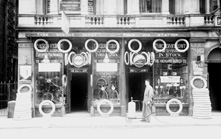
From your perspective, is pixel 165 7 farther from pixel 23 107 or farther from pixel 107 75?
pixel 23 107

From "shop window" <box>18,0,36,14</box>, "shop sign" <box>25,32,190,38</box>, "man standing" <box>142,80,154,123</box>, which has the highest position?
"shop window" <box>18,0,36,14</box>

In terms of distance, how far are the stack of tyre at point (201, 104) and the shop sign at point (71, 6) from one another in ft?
28.9

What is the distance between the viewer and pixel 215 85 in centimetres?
1697

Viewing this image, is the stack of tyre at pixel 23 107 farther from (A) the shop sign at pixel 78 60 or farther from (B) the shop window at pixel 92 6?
(B) the shop window at pixel 92 6

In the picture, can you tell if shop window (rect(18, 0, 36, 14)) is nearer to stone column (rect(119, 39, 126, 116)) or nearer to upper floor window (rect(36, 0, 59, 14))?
upper floor window (rect(36, 0, 59, 14))

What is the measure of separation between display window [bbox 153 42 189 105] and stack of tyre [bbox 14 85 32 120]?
768 cm

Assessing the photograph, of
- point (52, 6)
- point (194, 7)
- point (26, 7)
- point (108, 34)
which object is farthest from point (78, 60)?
point (194, 7)

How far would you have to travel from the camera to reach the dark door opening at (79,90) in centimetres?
1725

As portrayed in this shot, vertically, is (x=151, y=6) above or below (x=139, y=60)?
above

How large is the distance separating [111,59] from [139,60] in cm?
177

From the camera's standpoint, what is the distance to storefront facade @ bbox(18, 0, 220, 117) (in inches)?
581

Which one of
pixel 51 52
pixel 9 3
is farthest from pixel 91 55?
pixel 9 3

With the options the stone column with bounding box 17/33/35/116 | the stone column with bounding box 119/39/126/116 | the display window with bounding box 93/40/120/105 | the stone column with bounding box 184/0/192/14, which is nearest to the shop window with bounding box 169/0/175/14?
the stone column with bounding box 184/0/192/14

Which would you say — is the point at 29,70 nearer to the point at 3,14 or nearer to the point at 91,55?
the point at 91,55
